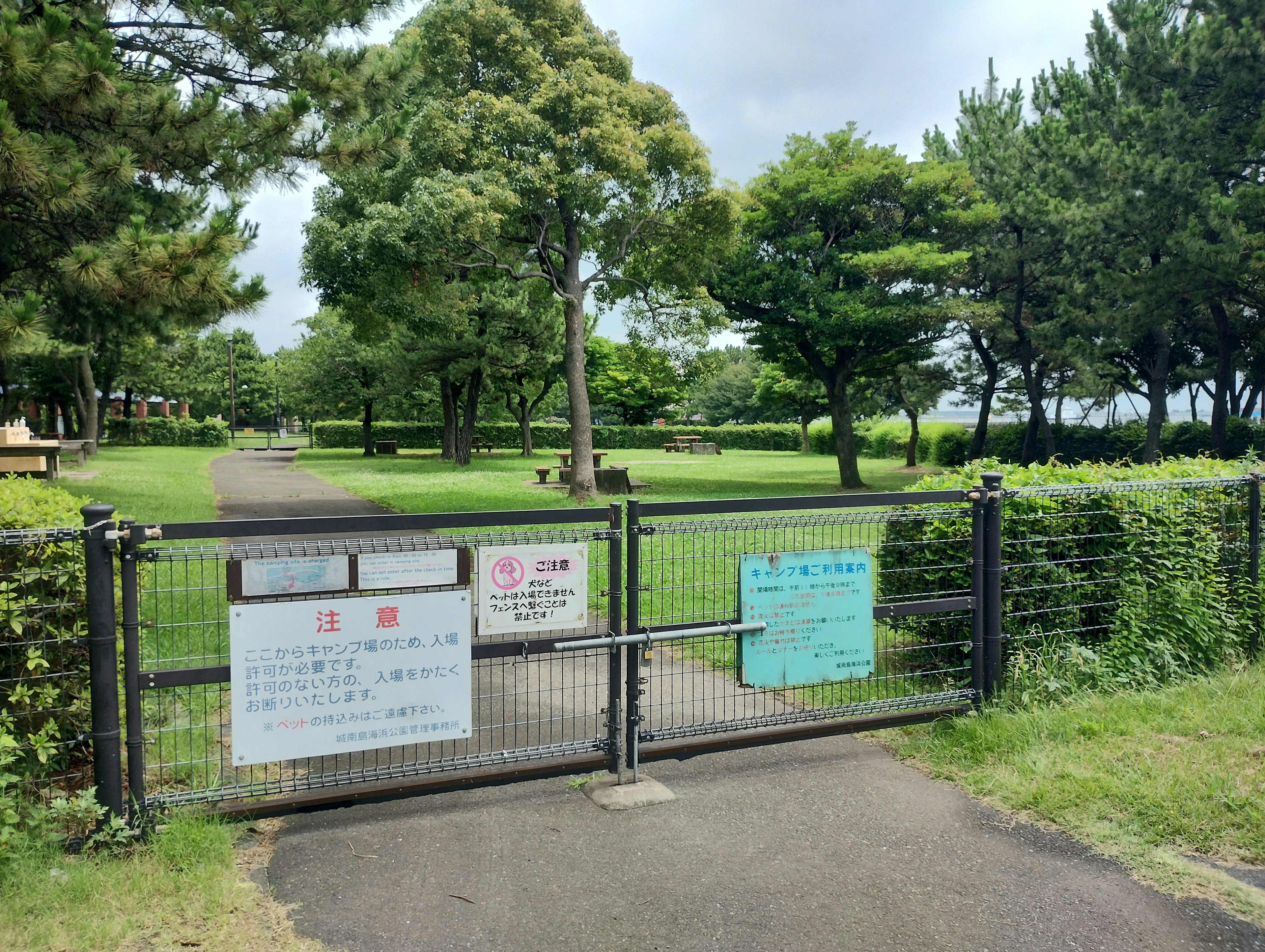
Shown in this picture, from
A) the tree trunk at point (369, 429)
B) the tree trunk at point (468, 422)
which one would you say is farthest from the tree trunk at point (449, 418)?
the tree trunk at point (369, 429)

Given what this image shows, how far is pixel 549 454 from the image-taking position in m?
46.4

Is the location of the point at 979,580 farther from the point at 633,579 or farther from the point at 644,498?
the point at 644,498

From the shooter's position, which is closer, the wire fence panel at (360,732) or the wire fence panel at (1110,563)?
the wire fence panel at (360,732)

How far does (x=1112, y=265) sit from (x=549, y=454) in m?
28.4

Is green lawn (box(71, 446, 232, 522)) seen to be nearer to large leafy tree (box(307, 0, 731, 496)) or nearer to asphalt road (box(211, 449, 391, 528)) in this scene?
asphalt road (box(211, 449, 391, 528))

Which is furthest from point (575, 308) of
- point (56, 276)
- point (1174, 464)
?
point (1174, 464)

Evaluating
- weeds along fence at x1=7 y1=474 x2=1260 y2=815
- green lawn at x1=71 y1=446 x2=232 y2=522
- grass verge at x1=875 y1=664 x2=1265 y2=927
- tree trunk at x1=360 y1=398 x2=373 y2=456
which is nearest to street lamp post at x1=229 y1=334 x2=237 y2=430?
tree trunk at x1=360 y1=398 x2=373 y2=456

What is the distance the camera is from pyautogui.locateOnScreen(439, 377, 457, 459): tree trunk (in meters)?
36.3

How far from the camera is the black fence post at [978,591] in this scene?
198 inches

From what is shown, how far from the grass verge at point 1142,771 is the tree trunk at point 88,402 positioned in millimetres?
34793

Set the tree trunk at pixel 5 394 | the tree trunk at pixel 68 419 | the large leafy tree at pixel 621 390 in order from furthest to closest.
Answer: the large leafy tree at pixel 621 390
the tree trunk at pixel 68 419
the tree trunk at pixel 5 394

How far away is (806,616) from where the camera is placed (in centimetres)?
464

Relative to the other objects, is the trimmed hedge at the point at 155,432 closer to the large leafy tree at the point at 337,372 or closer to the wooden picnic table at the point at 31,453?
the large leafy tree at the point at 337,372

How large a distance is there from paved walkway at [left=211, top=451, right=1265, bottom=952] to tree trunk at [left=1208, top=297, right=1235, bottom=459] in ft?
78.3
